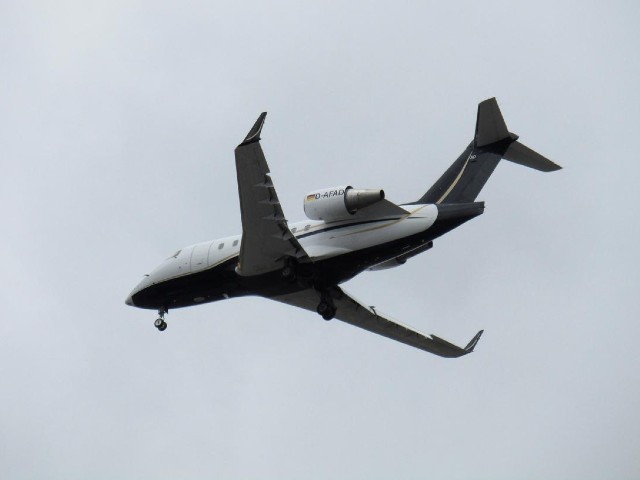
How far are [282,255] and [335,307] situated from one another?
11.7 ft

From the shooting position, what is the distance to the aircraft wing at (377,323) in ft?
140

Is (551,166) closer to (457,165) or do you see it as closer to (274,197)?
(457,165)

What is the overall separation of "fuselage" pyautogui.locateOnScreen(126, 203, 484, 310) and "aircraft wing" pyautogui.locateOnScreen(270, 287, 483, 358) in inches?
78.6

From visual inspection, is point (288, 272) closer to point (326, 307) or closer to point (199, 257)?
point (326, 307)

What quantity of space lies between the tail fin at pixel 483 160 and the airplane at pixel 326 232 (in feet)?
0.11

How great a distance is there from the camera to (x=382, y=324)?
1778 inches

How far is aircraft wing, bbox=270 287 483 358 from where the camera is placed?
42812 mm

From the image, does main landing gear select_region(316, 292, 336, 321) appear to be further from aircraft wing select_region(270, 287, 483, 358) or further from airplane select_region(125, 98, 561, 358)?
aircraft wing select_region(270, 287, 483, 358)

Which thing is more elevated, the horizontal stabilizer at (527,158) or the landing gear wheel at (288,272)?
the horizontal stabilizer at (527,158)

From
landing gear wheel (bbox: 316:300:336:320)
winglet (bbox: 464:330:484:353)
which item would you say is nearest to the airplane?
landing gear wheel (bbox: 316:300:336:320)

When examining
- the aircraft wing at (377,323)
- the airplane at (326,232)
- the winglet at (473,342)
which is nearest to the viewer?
the airplane at (326,232)

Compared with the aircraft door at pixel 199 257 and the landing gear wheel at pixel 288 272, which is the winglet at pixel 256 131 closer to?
the landing gear wheel at pixel 288 272

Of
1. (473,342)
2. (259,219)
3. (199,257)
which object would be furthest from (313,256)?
(473,342)

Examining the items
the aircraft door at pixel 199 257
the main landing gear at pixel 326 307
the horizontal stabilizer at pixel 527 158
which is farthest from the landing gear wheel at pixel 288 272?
the horizontal stabilizer at pixel 527 158
